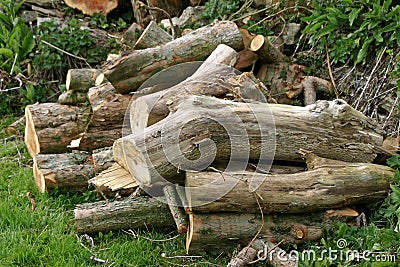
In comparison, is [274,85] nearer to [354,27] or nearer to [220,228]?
[354,27]

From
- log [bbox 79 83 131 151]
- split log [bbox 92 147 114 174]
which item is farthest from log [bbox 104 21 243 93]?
split log [bbox 92 147 114 174]

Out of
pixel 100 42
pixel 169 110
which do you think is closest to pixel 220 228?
pixel 169 110

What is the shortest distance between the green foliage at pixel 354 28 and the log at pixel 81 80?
2.31m

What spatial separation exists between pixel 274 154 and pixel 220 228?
2.39 feet

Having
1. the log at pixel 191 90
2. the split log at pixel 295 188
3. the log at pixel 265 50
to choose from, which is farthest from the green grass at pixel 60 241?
the log at pixel 265 50

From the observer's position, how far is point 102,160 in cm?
458

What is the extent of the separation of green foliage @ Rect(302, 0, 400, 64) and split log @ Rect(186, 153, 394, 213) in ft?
5.04

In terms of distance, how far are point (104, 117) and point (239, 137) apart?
1.59m

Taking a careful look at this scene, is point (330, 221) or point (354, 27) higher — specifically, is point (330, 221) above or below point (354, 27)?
below

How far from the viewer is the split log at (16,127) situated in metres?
5.97

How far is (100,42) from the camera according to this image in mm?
6703

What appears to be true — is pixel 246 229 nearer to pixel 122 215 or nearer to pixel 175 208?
pixel 175 208

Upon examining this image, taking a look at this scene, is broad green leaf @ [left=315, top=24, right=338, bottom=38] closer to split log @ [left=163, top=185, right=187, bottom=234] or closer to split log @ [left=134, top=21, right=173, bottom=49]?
split log @ [left=134, top=21, right=173, bottom=49]

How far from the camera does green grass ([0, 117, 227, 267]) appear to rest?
366 cm
